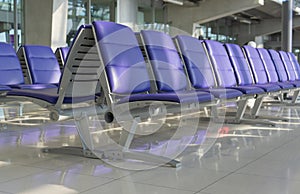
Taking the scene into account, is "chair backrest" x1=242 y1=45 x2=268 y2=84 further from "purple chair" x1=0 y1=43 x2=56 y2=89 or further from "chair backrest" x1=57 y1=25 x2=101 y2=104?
"chair backrest" x1=57 y1=25 x2=101 y2=104

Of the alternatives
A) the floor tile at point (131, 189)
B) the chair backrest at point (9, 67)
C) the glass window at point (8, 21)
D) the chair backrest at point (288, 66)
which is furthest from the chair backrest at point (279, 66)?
the glass window at point (8, 21)

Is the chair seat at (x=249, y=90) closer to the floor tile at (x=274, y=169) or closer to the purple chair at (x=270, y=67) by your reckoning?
the floor tile at (x=274, y=169)

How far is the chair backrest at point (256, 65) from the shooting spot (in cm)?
502

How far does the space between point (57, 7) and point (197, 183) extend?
7212 millimetres

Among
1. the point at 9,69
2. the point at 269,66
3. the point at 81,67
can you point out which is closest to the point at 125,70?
the point at 81,67

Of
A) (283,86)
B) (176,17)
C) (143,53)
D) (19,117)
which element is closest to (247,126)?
(283,86)

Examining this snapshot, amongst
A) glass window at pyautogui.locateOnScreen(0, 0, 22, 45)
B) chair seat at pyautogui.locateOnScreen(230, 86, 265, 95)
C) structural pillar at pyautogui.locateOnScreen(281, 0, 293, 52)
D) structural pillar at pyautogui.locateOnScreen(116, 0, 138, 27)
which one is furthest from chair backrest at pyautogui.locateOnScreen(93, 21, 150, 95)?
structural pillar at pyautogui.locateOnScreen(116, 0, 138, 27)

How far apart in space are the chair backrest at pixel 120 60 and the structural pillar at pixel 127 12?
10.9 metres

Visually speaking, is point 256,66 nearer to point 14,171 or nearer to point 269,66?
point 269,66

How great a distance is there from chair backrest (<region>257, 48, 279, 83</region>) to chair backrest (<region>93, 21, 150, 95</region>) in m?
2.87

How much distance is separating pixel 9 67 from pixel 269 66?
3337 mm

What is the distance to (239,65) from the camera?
4652mm

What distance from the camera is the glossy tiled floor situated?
6.91ft

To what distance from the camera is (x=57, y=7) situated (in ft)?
28.5
